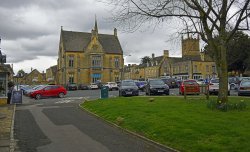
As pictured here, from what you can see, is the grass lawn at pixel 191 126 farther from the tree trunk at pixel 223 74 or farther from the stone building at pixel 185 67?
the stone building at pixel 185 67

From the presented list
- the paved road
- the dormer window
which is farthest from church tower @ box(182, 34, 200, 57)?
the dormer window

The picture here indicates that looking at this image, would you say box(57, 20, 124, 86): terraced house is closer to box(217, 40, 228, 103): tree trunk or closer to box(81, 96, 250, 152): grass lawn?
box(81, 96, 250, 152): grass lawn

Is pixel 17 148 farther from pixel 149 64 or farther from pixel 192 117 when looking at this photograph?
pixel 149 64

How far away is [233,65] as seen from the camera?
80375 millimetres

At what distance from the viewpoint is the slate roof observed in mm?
93375

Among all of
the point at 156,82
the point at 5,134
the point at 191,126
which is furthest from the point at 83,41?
the point at 191,126

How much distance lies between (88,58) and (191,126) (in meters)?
81.5

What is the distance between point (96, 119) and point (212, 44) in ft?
23.9

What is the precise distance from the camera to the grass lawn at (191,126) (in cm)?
1157

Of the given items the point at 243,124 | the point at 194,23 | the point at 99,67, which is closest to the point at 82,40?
the point at 99,67

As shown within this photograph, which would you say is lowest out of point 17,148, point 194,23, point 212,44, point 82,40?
point 17,148

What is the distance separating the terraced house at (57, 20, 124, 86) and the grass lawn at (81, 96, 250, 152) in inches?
2871

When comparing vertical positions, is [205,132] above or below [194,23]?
below

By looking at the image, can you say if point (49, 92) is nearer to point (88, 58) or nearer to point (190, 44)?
point (190, 44)
